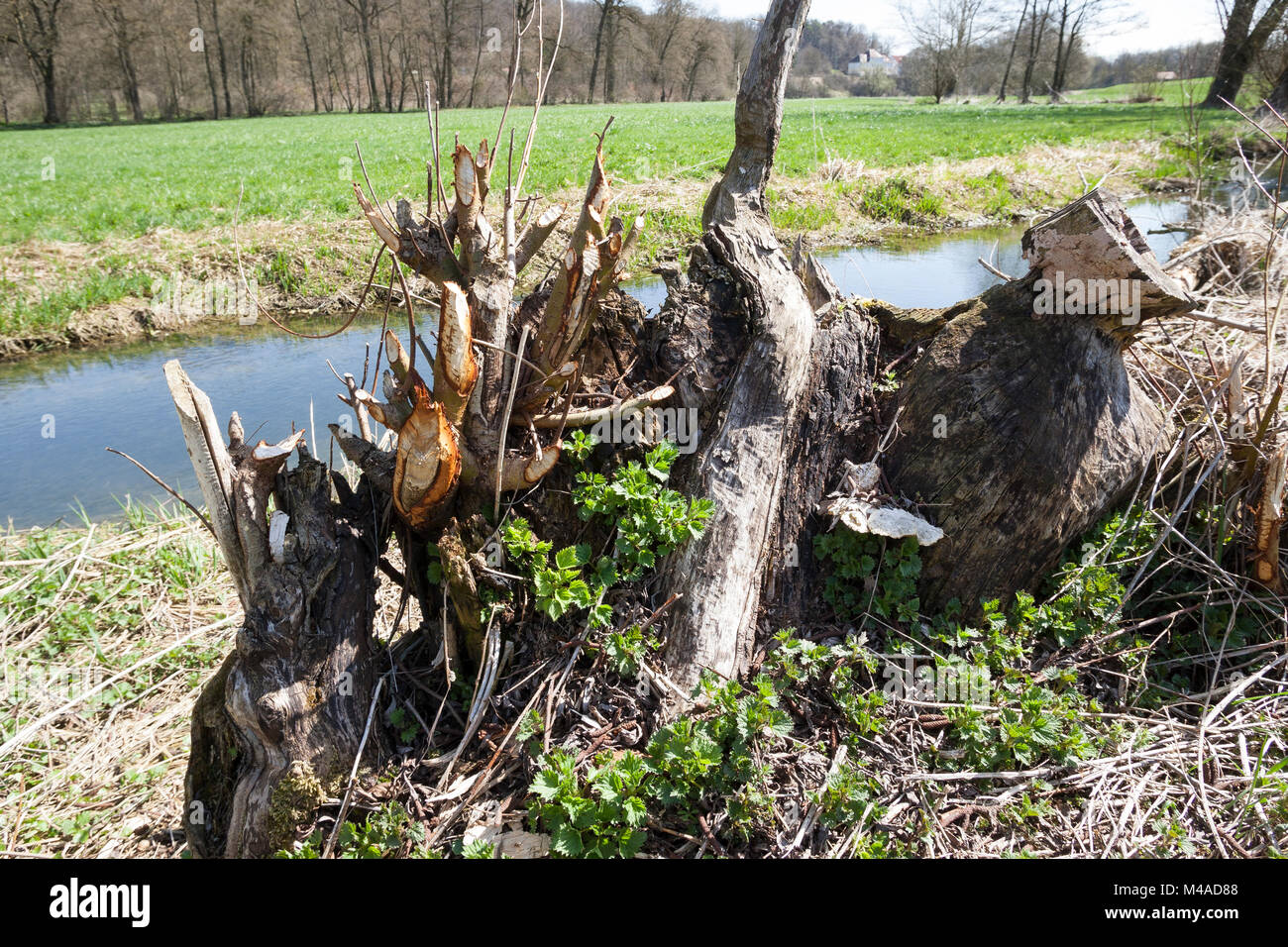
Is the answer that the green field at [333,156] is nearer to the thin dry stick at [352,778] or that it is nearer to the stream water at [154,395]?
the stream water at [154,395]

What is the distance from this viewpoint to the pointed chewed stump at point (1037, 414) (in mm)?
2846

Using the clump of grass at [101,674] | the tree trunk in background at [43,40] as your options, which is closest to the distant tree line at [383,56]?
the tree trunk in background at [43,40]

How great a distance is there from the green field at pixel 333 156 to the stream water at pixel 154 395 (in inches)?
143

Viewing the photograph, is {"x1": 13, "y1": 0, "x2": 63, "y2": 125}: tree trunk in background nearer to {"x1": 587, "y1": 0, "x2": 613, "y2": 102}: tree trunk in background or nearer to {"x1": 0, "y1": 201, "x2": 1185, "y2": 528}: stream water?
{"x1": 587, "y1": 0, "x2": 613, "y2": 102}: tree trunk in background

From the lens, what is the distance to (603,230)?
115 inches

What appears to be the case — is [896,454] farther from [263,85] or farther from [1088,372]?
[263,85]

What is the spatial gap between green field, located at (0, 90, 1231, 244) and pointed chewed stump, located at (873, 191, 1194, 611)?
7908 mm

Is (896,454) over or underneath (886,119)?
underneath

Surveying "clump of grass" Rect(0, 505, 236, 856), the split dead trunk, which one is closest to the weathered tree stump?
the split dead trunk

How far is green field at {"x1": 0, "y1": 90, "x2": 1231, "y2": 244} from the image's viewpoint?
14164 mm

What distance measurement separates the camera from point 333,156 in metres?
22.0

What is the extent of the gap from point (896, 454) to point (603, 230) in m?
1.50
